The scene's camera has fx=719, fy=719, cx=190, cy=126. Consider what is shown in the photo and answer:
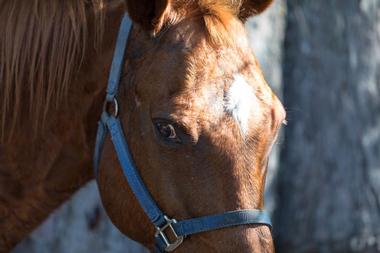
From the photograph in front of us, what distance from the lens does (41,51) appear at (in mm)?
2695

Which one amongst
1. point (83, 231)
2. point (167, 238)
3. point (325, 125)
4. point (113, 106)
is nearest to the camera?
point (167, 238)

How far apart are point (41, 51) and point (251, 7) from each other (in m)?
0.84

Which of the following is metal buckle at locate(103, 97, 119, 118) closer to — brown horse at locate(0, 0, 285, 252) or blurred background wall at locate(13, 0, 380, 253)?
brown horse at locate(0, 0, 285, 252)

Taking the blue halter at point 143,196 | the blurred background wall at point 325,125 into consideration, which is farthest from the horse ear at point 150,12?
the blurred background wall at point 325,125

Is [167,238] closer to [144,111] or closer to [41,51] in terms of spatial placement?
[144,111]

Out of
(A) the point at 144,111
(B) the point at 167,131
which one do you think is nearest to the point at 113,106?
(A) the point at 144,111

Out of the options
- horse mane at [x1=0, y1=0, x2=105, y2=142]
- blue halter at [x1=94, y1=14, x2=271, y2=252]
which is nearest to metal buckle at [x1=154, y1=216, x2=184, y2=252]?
blue halter at [x1=94, y1=14, x2=271, y2=252]

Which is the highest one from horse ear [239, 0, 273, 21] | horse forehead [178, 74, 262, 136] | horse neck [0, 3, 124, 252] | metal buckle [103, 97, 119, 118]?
horse ear [239, 0, 273, 21]

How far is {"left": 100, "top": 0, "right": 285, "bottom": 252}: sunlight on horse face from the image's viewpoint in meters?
2.35

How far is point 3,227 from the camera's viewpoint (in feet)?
9.45

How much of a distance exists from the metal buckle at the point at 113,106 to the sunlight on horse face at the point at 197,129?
0.08 ft

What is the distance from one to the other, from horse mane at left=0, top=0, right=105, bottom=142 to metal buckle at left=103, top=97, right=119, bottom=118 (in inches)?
6.9

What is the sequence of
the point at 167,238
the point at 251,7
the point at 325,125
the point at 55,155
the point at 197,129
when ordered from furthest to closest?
the point at 325,125
the point at 251,7
the point at 55,155
the point at 167,238
the point at 197,129

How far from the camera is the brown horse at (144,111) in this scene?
2.36 meters
